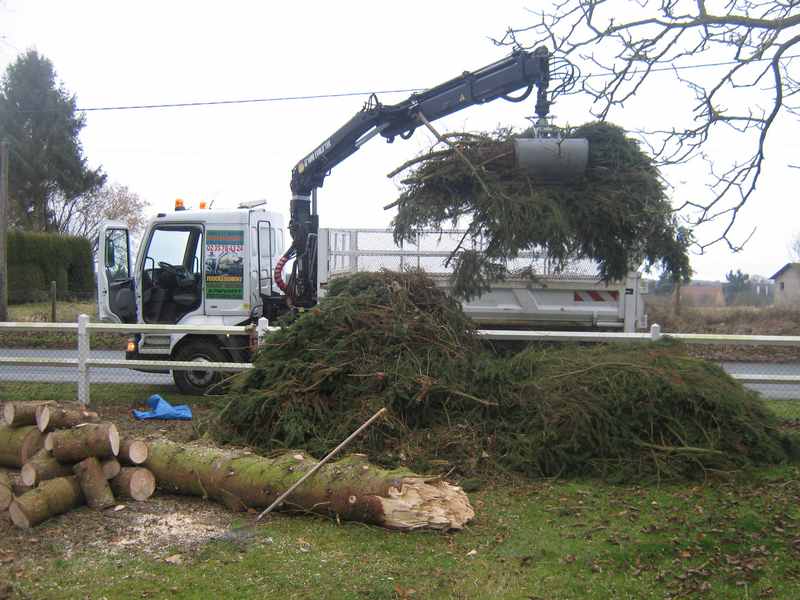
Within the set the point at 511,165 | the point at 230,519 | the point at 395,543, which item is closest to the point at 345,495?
the point at 395,543

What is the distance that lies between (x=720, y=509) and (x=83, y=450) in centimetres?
506

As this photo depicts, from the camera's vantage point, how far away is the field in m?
4.49

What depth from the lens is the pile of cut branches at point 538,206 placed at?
771 centimetres

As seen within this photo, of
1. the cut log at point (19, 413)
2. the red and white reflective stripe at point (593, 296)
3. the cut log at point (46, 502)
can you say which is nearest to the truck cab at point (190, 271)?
the cut log at point (19, 413)

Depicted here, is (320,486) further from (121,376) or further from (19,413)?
(121,376)

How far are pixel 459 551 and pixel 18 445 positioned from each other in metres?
4.08

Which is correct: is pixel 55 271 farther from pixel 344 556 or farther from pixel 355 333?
pixel 344 556

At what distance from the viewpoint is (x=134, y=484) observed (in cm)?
608

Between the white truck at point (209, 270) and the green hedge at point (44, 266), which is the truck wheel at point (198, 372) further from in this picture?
the green hedge at point (44, 266)

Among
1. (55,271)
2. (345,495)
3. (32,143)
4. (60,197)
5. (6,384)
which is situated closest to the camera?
(345,495)

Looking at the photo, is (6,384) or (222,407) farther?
(6,384)

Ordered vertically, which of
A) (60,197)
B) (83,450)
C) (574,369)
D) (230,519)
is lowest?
(230,519)

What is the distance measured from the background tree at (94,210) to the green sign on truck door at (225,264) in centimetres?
2941

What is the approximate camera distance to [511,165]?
8.03m
